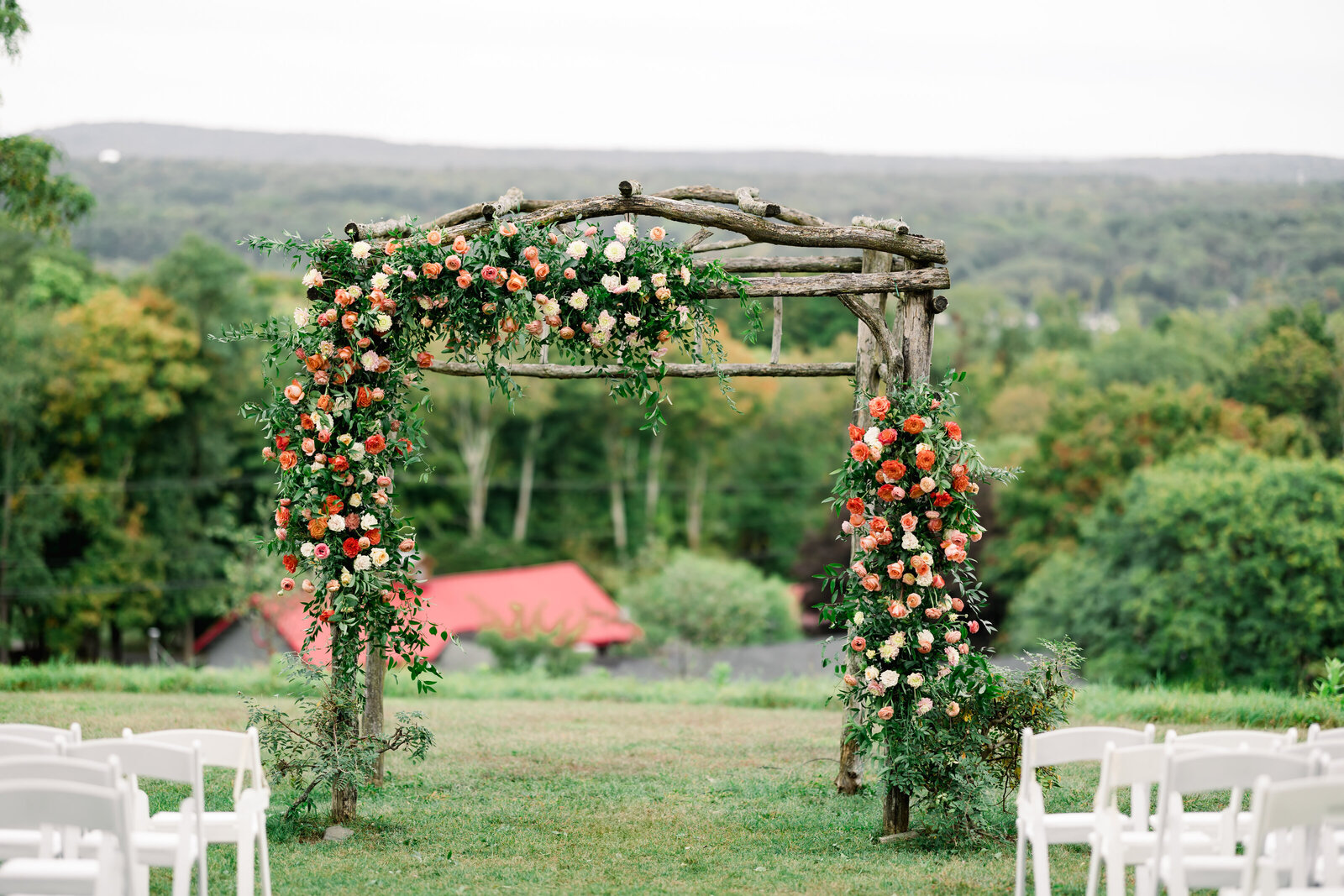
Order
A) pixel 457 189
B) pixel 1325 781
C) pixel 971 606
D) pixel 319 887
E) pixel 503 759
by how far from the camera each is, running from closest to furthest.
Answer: pixel 1325 781 < pixel 319 887 < pixel 971 606 < pixel 503 759 < pixel 457 189

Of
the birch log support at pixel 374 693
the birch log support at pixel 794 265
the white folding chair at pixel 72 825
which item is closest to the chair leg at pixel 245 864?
the white folding chair at pixel 72 825

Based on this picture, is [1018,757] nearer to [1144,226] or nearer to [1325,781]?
[1325,781]

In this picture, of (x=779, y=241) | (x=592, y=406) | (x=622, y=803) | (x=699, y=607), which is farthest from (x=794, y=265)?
(x=592, y=406)

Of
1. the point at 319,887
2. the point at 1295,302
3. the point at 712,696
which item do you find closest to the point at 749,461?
the point at 1295,302

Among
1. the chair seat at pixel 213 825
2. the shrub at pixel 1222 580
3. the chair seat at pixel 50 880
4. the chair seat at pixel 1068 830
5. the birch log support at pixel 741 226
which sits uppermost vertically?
the birch log support at pixel 741 226

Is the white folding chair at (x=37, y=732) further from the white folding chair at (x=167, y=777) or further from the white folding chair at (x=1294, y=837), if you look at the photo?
the white folding chair at (x=1294, y=837)

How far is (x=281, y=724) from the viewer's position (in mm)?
6238

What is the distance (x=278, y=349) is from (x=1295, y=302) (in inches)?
1951

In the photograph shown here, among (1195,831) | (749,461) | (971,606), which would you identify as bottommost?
(749,461)

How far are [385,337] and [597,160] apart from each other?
97.4m

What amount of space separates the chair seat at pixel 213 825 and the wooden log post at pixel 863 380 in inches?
138

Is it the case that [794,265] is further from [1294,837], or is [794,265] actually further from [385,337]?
[1294,837]

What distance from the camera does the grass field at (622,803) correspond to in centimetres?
559

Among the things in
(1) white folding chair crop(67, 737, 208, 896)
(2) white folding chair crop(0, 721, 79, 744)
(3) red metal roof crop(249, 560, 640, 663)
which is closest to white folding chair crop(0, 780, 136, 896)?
(1) white folding chair crop(67, 737, 208, 896)
